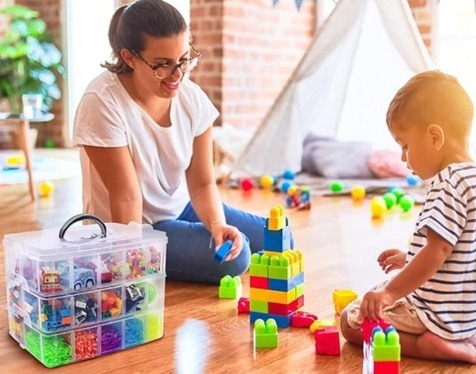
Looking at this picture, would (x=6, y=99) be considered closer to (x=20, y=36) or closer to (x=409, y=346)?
(x=20, y=36)

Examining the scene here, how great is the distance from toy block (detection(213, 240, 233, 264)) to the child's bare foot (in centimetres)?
42

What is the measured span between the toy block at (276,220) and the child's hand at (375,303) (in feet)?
0.90

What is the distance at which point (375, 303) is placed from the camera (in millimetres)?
1232

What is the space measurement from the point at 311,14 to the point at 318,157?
1.67 metres

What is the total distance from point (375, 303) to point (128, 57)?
0.79 meters

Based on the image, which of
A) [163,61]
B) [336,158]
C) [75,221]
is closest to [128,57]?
[163,61]

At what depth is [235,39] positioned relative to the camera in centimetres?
436

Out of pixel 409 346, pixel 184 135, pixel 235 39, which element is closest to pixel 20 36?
pixel 235 39

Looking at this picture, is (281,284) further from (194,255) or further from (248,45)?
(248,45)

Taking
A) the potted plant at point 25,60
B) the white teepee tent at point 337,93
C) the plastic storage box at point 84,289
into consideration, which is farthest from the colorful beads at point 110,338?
the potted plant at point 25,60

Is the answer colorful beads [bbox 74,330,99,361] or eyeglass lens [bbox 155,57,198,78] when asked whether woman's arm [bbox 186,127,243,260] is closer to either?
eyeglass lens [bbox 155,57,198,78]

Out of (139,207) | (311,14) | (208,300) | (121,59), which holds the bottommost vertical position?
(208,300)

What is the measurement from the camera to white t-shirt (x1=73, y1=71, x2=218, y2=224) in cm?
166

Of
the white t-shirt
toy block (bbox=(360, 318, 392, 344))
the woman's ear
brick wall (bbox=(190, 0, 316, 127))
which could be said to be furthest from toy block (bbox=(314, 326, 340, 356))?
brick wall (bbox=(190, 0, 316, 127))
